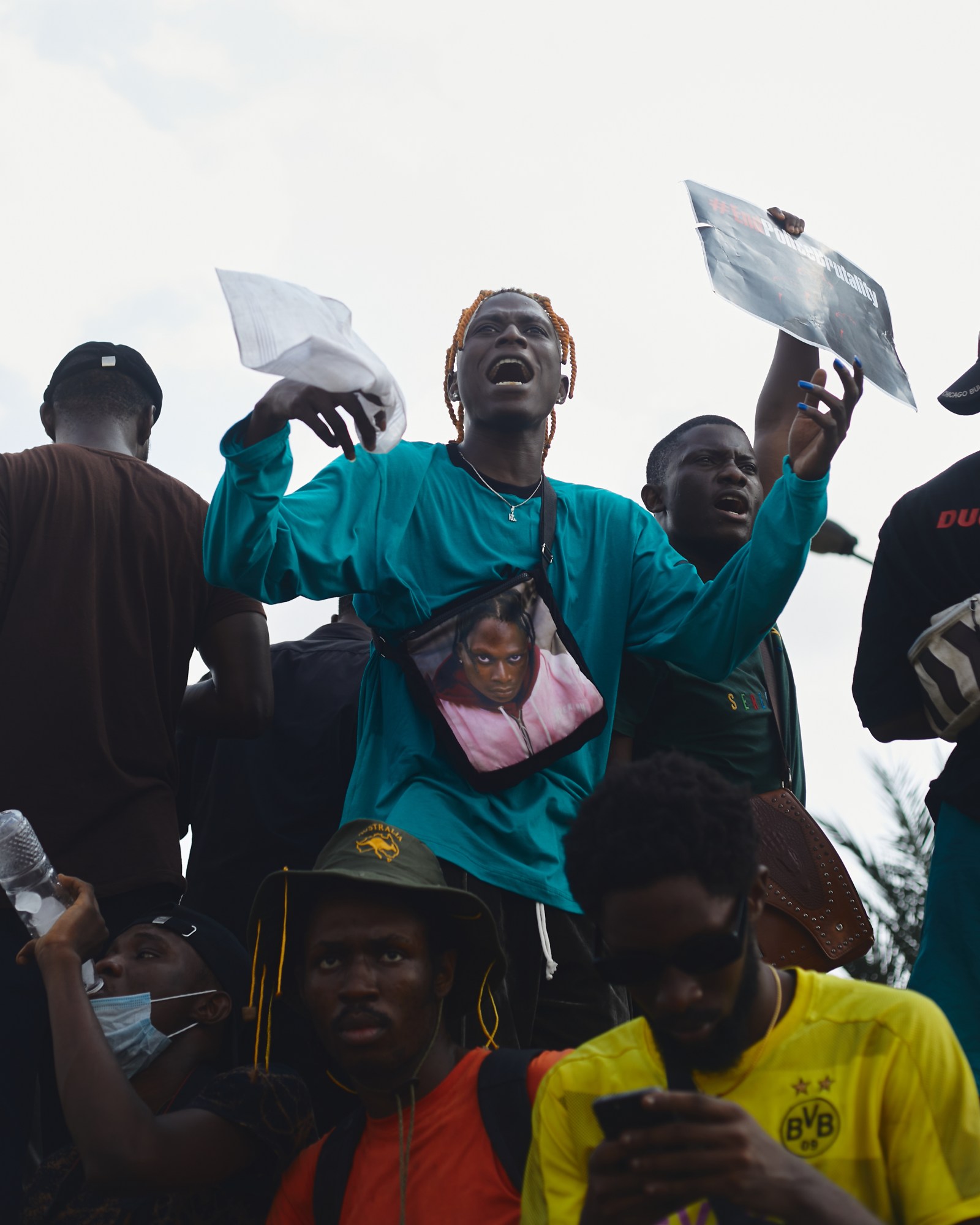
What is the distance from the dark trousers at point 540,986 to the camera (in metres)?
3.29

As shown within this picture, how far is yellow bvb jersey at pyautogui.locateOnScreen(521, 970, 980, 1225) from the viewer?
217cm

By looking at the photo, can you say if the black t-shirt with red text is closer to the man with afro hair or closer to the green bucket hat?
the man with afro hair

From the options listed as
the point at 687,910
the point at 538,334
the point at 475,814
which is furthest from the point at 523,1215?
the point at 538,334

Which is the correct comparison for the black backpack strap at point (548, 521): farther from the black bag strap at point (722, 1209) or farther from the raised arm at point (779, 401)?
the black bag strap at point (722, 1209)

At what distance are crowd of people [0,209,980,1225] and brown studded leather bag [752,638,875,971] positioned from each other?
0.17 ft

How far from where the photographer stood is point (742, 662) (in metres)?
4.09

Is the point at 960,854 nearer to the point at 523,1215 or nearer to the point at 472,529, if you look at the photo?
the point at 523,1215

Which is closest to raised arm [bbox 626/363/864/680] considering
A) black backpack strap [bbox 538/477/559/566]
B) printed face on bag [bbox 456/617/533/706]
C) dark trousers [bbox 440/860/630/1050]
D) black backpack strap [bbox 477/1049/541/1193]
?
black backpack strap [bbox 538/477/559/566]

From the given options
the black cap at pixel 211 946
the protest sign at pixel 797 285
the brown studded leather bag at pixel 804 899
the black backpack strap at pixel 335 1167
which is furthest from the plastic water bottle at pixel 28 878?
the protest sign at pixel 797 285

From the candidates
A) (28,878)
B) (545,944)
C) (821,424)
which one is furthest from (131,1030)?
(821,424)

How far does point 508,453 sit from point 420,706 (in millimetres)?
883

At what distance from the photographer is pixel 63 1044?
3129 mm

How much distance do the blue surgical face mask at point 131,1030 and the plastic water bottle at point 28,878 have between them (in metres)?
0.41

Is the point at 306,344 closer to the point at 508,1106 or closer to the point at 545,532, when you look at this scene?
the point at 545,532
